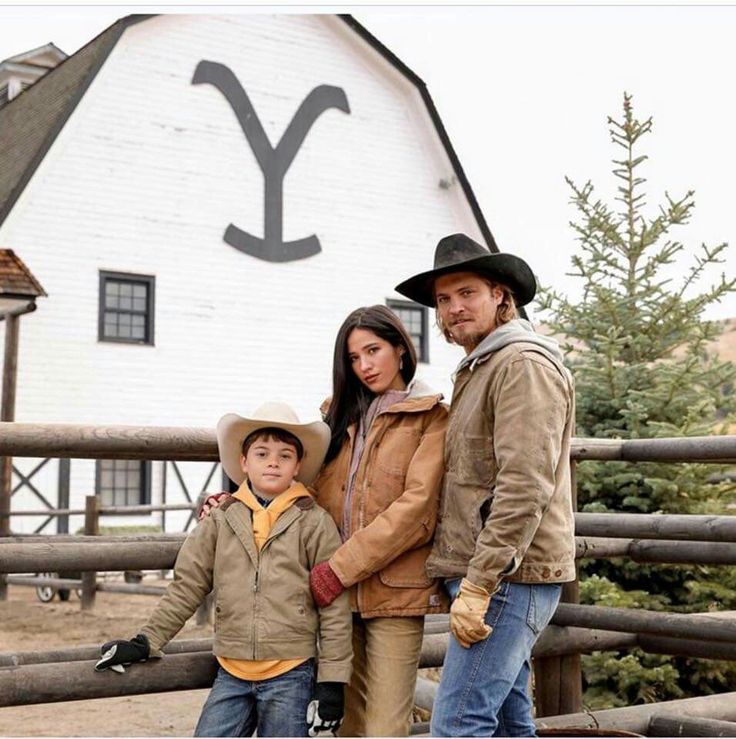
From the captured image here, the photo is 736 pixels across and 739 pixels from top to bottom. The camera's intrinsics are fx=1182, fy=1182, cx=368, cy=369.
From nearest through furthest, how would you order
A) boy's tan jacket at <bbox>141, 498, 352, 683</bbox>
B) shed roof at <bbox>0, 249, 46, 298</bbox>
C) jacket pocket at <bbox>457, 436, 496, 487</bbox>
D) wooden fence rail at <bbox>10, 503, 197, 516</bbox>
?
1. jacket pocket at <bbox>457, 436, 496, 487</bbox>
2. boy's tan jacket at <bbox>141, 498, 352, 683</bbox>
3. wooden fence rail at <bbox>10, 503, 197, 516</bbox>
4. shed roof at <bbox>0, 249, 46, 298</bbox>

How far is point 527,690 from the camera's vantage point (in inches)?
149

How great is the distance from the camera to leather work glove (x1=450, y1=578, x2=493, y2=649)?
10.7 feet

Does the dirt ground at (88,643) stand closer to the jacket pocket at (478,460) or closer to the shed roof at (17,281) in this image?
the jacket pocket at (478,460)

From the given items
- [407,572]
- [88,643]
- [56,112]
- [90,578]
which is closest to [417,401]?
[407,572]

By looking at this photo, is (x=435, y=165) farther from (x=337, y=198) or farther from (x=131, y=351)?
(x=131, y=351)

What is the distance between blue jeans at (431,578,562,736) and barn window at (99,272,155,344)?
15033mm

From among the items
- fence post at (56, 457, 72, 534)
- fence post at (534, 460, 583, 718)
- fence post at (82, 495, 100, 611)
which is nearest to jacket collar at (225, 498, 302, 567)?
fence post at (534, 460, 583, 718)

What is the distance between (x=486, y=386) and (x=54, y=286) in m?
14.8

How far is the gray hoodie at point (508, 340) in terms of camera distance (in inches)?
137

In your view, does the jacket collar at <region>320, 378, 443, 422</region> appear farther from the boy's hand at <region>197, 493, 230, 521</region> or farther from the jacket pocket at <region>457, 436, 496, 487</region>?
the boy's hand at <region>197, 493, 230, 521</region>

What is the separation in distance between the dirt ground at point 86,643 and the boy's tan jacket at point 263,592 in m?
3.45

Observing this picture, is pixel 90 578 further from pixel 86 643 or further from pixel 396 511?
pixel 396 511

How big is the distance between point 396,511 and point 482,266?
0.79 metres

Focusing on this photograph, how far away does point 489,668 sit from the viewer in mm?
3352
